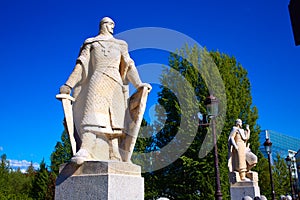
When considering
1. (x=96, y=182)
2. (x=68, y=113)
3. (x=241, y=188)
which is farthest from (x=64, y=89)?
(x=241, y=188)

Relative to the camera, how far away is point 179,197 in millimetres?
21266

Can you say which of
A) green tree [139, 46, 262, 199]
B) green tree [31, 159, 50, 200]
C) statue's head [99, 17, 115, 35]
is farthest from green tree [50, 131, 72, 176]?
statue's head [99, 17, 115, 35]

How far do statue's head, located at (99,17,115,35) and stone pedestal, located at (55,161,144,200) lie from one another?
2538mm

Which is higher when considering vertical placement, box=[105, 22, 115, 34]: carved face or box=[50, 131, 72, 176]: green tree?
box=[50, 131, 72, 176]: green tree

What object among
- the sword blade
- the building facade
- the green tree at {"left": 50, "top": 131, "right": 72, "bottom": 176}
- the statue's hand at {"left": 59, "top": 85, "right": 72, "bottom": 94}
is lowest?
the sword blade

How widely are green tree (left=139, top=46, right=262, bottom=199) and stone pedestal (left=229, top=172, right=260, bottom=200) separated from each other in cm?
764

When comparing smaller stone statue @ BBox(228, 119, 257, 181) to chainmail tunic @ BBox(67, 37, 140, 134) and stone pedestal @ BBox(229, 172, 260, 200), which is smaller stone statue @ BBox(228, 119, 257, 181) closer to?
stone pedestal @ BBox(229, 172, 260, 200)

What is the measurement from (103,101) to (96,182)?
139 cm

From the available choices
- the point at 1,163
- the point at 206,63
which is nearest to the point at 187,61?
the point at 206,63

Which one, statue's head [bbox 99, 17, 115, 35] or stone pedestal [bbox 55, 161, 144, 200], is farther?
statue's head [bbox 99, 17, 115, 35]

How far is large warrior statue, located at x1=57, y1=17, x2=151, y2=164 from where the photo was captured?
5.28 metres

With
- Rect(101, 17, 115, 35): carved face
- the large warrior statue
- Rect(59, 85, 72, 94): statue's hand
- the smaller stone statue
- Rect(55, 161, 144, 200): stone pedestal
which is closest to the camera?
Rect(55, 161, 144, 200): stone pedestal

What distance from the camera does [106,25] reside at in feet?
20.1

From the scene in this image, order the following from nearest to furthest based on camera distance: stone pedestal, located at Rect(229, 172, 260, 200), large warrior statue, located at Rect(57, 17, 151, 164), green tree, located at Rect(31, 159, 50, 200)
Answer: large warrior statue, located at Rect(57, 17, 151, 164), stone pedestal, located at Rect(229, 172, 260, 200), green tree, located at Rect(31, 159, 50, 200)
